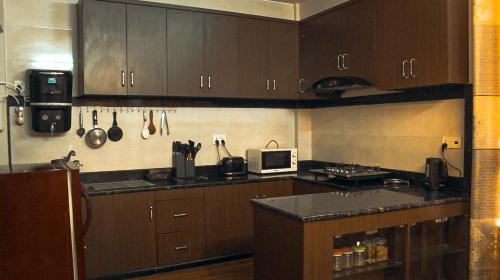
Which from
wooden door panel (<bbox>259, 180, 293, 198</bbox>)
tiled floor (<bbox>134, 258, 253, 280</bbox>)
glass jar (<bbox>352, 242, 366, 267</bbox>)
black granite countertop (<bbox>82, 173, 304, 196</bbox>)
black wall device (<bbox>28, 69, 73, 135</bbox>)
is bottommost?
tiled floor (<bbox>134, 258, 253, 280</bbox>)

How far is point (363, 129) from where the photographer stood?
382cm

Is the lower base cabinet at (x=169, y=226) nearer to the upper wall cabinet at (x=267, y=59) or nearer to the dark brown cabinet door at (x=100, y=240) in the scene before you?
the dark brown cabinet door at (x=100, y=240)

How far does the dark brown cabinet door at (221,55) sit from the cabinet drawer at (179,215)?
1.01m

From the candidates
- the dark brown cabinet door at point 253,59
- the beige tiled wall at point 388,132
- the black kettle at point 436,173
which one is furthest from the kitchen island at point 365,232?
the dark brown cabinet door at point 253,59

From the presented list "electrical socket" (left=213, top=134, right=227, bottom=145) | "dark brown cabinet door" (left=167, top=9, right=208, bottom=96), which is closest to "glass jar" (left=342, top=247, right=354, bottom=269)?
"dark brown cabinet door" (left=167, top=9, right=208, bottom=96)

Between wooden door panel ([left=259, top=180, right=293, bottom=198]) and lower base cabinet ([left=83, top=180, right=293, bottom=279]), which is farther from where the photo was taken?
wooden door panel ([left=259, top=180, right=293, bottom=198])

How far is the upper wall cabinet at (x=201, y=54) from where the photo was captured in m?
3.55

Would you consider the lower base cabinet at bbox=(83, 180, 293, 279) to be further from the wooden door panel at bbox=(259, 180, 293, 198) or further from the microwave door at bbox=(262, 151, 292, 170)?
the microwave door at bbox=(262, 151, 292, 170)

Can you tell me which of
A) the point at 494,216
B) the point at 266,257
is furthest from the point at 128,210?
the point at 494,216

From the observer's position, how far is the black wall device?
10.3 ft

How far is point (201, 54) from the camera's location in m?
3.66

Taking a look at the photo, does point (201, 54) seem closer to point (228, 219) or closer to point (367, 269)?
point (228, 219)

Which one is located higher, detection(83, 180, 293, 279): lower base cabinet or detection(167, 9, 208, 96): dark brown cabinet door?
detection(167, 9, 208, 96): dark brown cabinet door

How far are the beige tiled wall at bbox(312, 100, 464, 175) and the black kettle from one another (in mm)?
110
